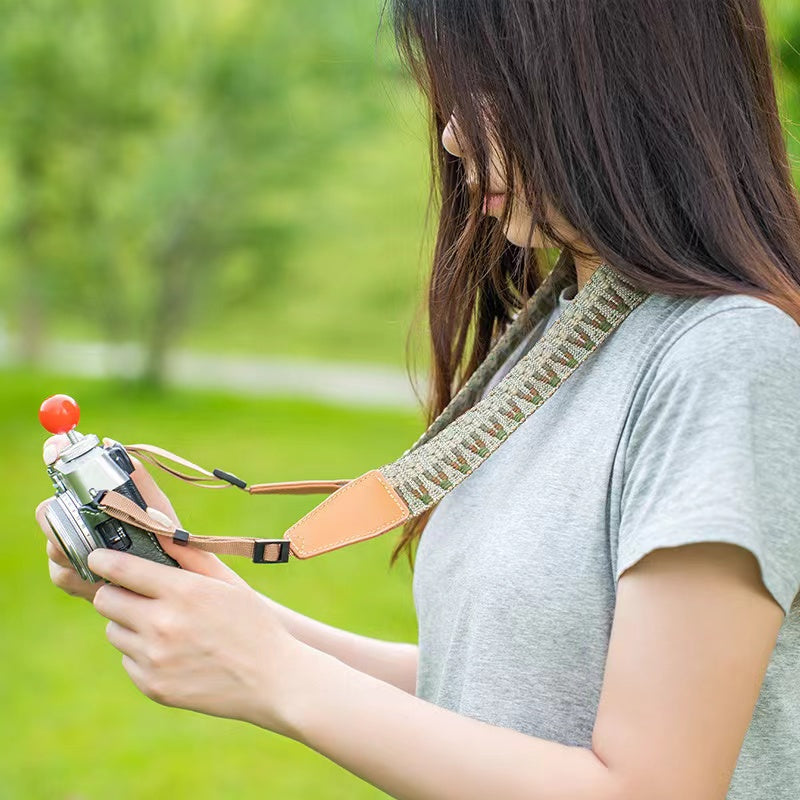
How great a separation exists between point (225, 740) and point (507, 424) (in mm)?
3296

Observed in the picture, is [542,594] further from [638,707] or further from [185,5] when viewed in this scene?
[185,5]

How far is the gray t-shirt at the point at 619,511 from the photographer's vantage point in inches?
37.3

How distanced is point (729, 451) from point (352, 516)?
0.46 meters

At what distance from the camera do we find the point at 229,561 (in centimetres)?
629

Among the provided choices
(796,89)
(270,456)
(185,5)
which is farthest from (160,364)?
(796,89)

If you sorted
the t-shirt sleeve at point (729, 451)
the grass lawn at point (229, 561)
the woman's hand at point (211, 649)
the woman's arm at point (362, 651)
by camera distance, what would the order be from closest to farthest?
the t-shirt sleeve at point (729, 451), the woman's hand at point (211, 649), the woman's arm at point (362, 651), the grass lawn at point (229, 561)

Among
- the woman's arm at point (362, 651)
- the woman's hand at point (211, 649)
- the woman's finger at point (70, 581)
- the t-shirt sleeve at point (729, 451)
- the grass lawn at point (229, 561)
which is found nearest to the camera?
the t-shirt sleeve at point (729, 451)

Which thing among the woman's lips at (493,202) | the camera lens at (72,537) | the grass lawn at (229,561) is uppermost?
the woman's lips at (493,202)

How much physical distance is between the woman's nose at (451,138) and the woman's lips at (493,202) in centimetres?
5

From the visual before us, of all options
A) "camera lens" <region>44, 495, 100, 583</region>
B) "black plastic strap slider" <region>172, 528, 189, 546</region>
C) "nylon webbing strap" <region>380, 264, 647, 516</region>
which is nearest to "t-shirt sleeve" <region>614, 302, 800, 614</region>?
"nylon webbing strap" <region>380, 264, 647, 516</region>

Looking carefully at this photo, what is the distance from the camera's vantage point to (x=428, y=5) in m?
1.18

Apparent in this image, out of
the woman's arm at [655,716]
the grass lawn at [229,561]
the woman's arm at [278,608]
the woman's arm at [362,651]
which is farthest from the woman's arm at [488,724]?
the grass lawn at [229,561]

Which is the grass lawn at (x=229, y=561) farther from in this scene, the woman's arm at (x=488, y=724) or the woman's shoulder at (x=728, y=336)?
the woman's shoulder at (x=728, y=336)

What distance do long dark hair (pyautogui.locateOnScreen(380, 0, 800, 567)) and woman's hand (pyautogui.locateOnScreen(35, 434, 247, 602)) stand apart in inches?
18.7
